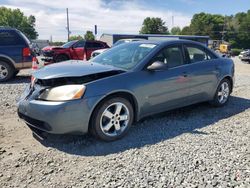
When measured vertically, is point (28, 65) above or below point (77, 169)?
above

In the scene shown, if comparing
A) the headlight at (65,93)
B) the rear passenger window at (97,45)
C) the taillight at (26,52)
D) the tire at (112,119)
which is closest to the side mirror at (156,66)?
the tire at (112,119)

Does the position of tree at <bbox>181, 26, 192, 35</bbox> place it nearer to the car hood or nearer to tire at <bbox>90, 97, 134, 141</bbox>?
the car hood

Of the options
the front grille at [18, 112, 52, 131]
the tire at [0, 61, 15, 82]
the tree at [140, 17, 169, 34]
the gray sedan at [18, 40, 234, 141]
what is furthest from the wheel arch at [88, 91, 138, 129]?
the tree at [140, 17, 169, 34]

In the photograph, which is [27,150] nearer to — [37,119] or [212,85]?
[37,119]

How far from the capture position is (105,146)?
425cm

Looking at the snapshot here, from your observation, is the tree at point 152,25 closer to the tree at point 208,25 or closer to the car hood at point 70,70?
the tree at point 208,25

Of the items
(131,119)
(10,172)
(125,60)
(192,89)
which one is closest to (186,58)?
(192,89)

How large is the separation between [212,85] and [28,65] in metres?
6.75

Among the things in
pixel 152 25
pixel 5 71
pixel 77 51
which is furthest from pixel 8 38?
pixel 152 25

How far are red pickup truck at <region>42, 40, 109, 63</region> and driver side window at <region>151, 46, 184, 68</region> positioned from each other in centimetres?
1196

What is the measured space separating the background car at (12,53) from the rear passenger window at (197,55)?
6.47 metres

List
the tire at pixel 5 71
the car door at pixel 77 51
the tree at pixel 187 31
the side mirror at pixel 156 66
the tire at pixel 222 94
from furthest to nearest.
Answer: the tree at pixel 187 31 → the car door at pixel 77 51 → the tire at pixel 5 71 → the tire at pixel 222 94 → the side mirror at pixel 156 66

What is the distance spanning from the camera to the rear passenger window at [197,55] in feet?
19.0

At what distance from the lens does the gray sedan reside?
4043 mm
